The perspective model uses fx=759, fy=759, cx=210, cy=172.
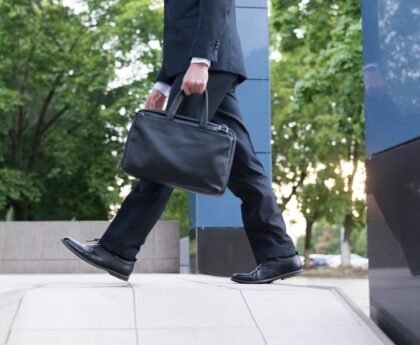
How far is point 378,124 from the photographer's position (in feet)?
12.0

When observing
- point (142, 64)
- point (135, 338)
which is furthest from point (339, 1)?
point (135, 338)

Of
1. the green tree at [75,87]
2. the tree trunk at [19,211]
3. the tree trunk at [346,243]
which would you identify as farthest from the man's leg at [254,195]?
the tree trunk at [346,243]

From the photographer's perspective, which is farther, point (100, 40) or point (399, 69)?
point (100, 40)

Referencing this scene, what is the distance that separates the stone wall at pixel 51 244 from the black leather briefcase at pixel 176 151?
5.92m

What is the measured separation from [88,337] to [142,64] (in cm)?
1577

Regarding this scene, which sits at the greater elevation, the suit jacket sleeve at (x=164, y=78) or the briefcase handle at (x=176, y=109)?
the suit jacket sleeve at (x=164, y=78)

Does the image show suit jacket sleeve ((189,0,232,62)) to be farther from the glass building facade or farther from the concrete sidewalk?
the concrete sidewalk

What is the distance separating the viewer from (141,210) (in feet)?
13.1

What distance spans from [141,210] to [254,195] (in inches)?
24.4

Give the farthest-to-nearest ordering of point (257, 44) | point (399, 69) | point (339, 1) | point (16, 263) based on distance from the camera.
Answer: point (339, 1) → point (16, 263) → point (257, 44) → point (399, 69)

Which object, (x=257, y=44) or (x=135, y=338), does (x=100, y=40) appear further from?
(x=135, y=338)

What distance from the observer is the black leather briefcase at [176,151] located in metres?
3.60

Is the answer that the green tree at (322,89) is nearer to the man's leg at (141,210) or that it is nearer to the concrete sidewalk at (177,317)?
the man's leg at (141,210)

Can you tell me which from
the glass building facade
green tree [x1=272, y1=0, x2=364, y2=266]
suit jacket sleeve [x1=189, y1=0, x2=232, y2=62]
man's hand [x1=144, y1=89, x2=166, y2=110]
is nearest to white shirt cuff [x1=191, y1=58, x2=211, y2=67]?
suit jacket sleeve [x1=189, y1=0, x2=232, y2=62]
